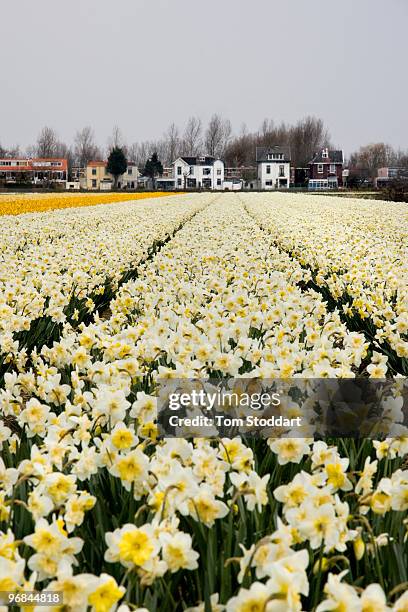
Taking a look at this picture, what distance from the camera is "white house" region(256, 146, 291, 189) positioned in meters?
96.9

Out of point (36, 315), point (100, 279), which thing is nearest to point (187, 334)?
point (36, 315)

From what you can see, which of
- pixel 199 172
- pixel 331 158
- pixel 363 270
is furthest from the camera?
pixel 331 158

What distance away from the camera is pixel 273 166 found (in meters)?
97.6

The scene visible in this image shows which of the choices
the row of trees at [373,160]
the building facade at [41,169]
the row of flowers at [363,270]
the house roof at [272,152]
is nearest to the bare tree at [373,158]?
the row of trees at [373,160]

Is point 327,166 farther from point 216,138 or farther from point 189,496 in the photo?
point 189,496

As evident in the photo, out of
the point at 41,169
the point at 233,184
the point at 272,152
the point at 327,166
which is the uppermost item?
the point at 272,152

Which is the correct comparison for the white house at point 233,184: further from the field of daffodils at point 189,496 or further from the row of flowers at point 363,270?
the field of daffodils at point 189,496

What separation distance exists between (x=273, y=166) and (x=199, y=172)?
11355 mm

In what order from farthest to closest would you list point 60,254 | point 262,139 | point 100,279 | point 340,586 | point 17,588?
point 262,139, point 60,254, point 100,279, point 17,588, point 340,586

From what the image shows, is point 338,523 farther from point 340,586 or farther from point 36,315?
point 36,315

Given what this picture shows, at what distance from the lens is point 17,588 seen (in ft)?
Answer: 4.48

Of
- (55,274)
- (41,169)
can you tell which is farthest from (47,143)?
(55,274)

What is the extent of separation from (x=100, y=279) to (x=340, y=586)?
538 centimetres

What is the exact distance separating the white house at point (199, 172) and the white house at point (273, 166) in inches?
239
